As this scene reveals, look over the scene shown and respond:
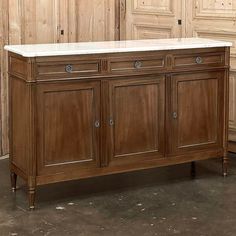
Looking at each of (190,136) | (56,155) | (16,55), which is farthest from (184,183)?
(16,55)

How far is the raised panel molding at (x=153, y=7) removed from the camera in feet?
19.2

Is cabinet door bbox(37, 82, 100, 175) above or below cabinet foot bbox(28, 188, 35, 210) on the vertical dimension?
above

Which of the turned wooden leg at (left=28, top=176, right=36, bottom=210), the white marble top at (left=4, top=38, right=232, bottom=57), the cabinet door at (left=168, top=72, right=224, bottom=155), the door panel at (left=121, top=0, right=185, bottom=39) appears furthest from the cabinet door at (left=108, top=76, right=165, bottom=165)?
the door panel at (left=121, top=0, right=185, bottom=39)

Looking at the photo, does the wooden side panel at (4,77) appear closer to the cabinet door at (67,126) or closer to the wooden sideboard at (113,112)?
the wooden sideboard at (113,112)

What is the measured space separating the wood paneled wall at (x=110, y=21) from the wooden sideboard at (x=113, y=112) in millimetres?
883

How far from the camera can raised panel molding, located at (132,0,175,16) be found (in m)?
5.87

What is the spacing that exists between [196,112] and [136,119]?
19.7 inches

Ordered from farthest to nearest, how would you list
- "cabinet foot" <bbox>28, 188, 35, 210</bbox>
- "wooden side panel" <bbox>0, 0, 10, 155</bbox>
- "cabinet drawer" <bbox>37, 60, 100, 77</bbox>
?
"wooden side panel" <bbox>0, 0, 10, 155</bbox> < "cabinet foot" <bbox>28, 188, 35, 210</bbox> < "cabinet drawer" <bbox>37, 60, 100, 77</bbox>

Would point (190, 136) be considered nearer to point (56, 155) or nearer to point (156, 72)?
point (156, 72)

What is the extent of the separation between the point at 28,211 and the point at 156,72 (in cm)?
129

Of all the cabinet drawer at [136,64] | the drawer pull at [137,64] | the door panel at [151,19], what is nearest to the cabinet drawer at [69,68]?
the cabinet drawer at [136,64]

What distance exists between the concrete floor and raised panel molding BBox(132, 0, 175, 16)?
1.64 meters

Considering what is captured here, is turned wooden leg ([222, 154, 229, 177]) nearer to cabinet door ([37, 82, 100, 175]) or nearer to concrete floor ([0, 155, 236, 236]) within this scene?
concrete floor ([0, 155, 236, 236])

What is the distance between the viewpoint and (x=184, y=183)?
15.5 feet
